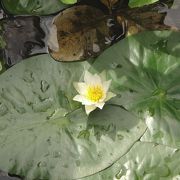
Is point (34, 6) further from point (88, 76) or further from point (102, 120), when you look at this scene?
point (102, 120)

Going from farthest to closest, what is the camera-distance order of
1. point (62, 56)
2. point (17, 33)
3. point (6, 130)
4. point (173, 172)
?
1. point (17, 33)
2. point (62, 56)
3. point (6, 130)
4. point (173, 172)

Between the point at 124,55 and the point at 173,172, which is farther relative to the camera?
the point at 124,55

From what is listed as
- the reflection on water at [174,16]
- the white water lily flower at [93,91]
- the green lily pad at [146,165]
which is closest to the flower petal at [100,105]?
the white water lily flower at [93,91]

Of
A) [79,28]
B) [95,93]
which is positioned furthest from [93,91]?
[79,28]

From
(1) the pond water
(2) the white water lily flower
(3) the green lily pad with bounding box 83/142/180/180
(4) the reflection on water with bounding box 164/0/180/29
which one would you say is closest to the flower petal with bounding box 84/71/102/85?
(2) the white water lily flower

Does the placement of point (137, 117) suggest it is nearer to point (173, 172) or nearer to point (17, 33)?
point (173, 172)

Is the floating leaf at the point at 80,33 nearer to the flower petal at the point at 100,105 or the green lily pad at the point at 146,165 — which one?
the flower petal at the point at 100,105

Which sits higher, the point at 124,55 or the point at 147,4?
the point at 147,4

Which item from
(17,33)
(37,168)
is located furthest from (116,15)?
(37,168)
